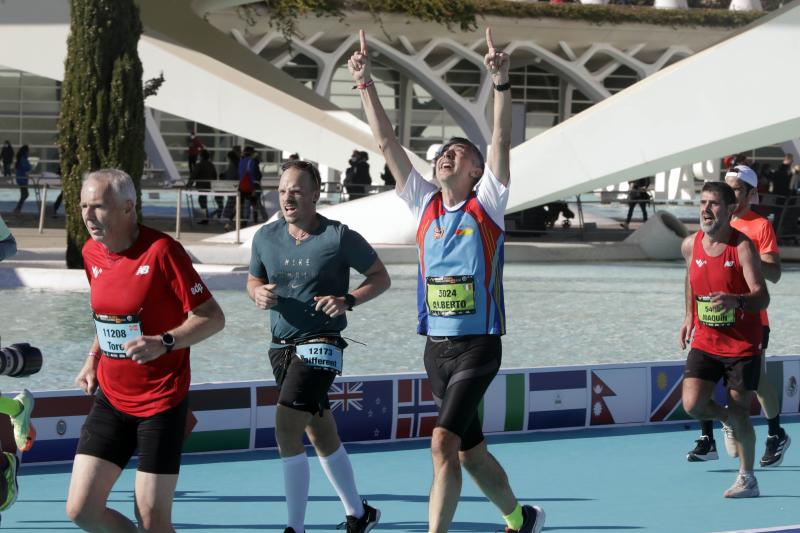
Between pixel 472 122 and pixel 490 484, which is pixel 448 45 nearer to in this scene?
pixel 472 122

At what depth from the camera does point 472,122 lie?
53.1 metres

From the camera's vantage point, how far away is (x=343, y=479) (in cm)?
639

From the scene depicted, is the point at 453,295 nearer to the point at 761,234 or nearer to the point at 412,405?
the point at 761,234

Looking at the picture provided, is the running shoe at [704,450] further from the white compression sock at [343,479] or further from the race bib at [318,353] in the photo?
the race bib at [318,353]

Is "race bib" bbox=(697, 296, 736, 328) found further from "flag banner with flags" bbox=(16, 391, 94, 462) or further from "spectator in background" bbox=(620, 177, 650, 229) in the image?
"spectator in background" bbox=(620, 177, 650, 229)

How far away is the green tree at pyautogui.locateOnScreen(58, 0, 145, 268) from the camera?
60.7ft

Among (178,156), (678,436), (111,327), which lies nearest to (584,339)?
(678,436)

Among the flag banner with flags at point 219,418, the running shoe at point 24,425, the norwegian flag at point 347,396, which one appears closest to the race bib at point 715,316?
the norwegian flag at point 347,396

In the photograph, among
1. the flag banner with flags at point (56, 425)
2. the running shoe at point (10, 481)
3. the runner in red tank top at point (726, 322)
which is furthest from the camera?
the flag banner with flags at point (56, 425)

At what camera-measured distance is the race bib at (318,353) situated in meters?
6.24

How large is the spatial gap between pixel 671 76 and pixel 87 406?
1392 cm

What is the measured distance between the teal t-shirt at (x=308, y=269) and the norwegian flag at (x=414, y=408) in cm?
271

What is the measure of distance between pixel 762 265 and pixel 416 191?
7.93 feet

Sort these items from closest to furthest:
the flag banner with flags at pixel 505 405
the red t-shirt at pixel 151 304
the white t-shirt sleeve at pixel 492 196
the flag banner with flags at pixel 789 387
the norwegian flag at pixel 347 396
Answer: the red t-shirt at pixel 151 304, the white t-shirt sleeve at pixel 492 196, the norwegian flag at pixel 347 396, the flag banner with flags at pixel 505 405, the flag banner with flags at pixel 789 387
